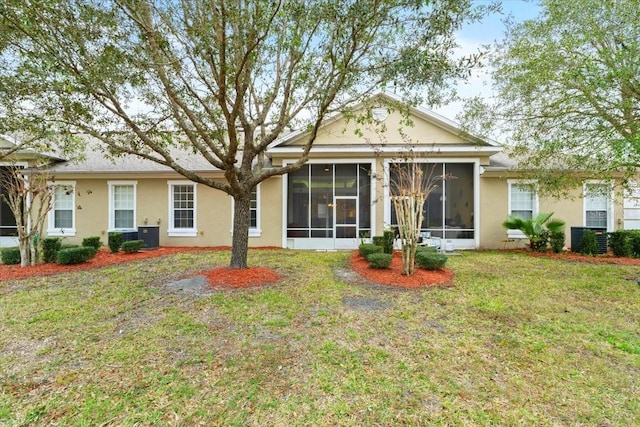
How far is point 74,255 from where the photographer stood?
9.72 m

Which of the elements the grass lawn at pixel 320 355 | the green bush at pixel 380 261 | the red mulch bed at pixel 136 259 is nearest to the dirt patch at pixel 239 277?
the red mulch bed at pixel 136 259

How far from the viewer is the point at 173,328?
199 inches

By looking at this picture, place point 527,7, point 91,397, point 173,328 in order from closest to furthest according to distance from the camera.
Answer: point 91,397, point 173,328, point 527,7

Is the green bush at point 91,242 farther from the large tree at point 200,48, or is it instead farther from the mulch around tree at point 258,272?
the large tree at point 200,48

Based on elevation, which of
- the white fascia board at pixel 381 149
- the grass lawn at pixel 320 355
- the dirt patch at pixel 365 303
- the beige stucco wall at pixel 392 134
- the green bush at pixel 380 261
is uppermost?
the beige stucco wall at pixel 392 134

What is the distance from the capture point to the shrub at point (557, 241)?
12391 millimetres

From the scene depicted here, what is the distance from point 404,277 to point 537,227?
25.6 feet

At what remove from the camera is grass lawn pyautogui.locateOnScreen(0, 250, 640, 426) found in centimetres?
311

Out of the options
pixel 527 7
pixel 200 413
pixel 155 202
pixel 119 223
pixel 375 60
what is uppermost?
pixel 527 7

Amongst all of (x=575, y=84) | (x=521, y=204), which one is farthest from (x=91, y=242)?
(x=521, y=204)

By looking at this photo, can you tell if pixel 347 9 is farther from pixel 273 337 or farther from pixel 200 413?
pixel 200 413

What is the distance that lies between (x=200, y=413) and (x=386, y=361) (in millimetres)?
2315

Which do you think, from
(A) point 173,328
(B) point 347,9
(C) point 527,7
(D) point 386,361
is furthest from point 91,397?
(C) point 527,7

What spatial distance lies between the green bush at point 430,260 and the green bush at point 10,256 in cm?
1290
